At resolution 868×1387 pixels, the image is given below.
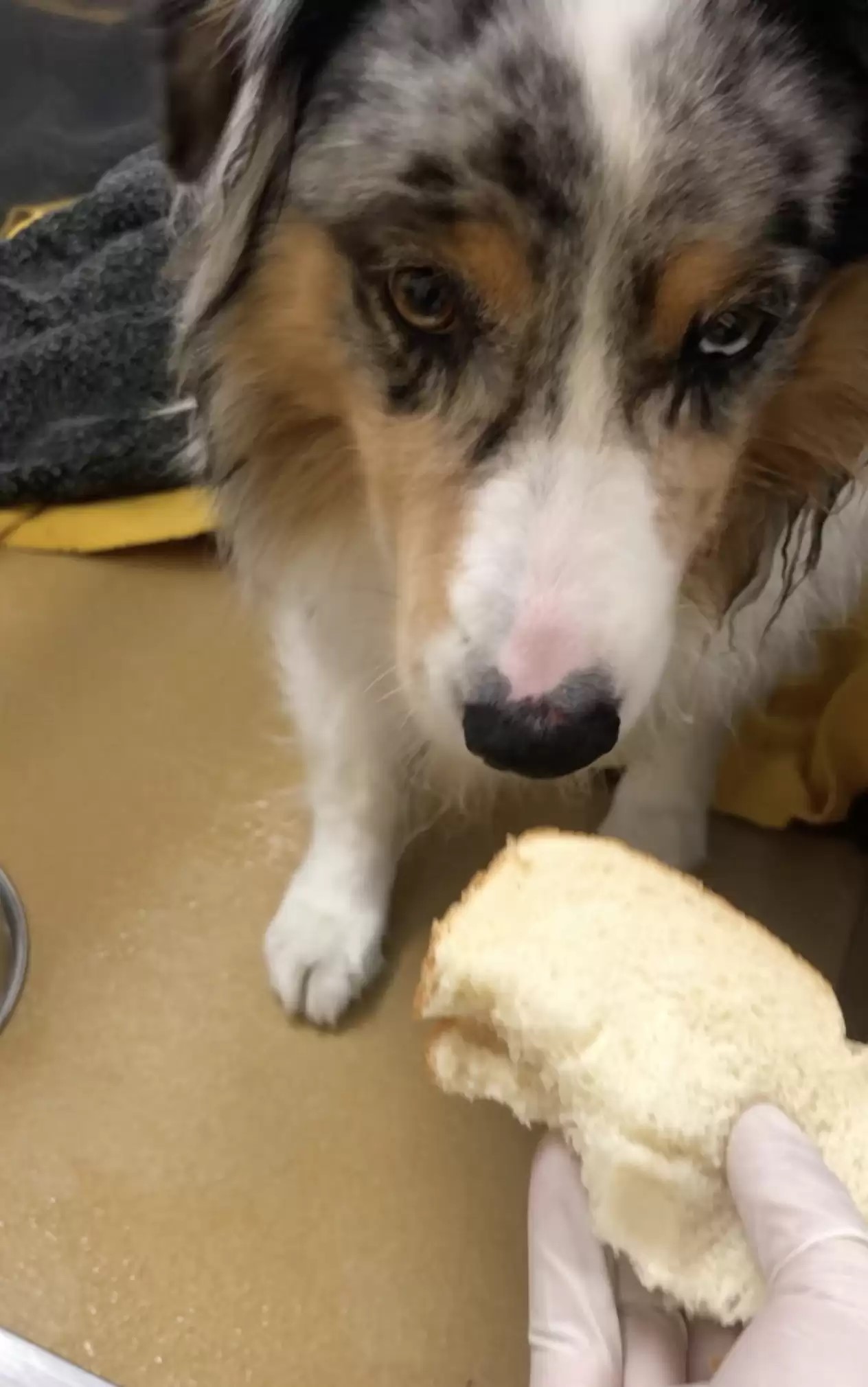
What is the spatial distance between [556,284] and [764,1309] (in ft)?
2.27

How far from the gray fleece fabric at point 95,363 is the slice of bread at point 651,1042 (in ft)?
3.29

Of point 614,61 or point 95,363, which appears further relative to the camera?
point 95,363

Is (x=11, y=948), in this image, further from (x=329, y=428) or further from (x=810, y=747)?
(x=810, y=747)

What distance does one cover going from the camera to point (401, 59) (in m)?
0.98

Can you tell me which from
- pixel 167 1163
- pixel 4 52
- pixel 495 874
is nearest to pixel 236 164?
pixel 495 874

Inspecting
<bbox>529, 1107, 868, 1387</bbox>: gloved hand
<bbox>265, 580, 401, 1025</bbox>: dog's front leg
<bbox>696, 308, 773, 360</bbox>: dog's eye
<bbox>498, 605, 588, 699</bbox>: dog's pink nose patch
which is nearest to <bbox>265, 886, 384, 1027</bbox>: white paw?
<bbox>265, 580, 401, 1025</bbox>: dog's front leg

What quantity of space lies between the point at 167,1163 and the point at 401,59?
3.39 ft

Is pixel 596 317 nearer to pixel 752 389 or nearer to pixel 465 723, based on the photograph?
pixel 752 389

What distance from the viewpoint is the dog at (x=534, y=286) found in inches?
36.1

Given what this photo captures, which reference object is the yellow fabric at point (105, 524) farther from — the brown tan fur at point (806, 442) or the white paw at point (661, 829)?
the brown tan fur at point (806, 442)

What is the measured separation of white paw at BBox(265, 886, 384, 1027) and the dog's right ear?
77 centimetres

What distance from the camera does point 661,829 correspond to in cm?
155

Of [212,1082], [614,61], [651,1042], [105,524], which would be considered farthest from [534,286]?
[105,524]

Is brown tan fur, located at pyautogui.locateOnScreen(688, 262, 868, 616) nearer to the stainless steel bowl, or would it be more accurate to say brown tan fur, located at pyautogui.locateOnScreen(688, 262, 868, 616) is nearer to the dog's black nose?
the dog's black nose
